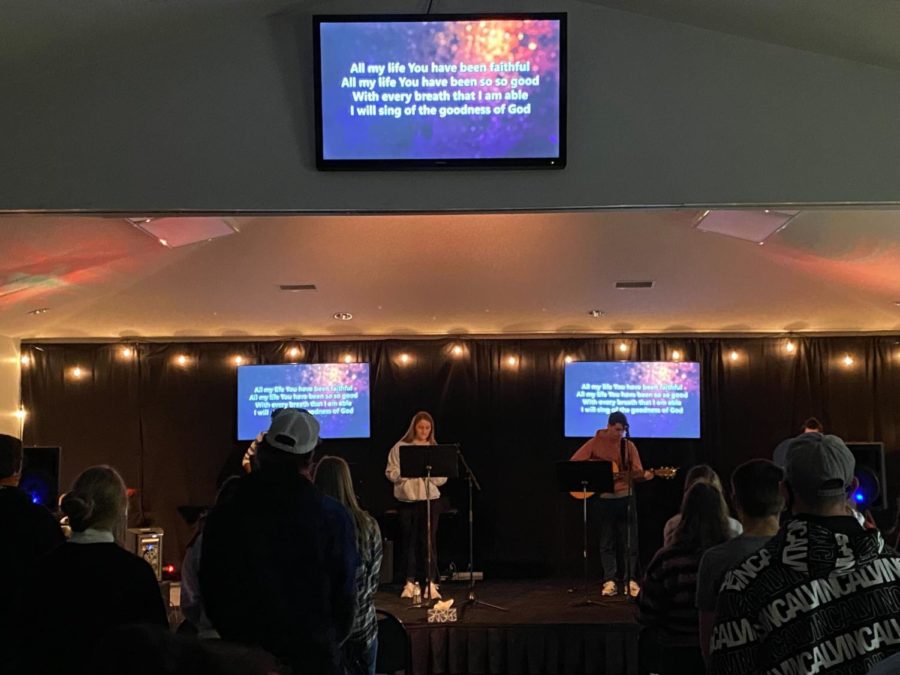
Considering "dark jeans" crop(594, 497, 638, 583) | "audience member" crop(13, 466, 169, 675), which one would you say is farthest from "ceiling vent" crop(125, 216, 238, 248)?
"dark jeans" crop(594, 497, 638, 583)

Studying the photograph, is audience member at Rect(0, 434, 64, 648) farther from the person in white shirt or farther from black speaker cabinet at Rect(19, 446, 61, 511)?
the person in white shirt

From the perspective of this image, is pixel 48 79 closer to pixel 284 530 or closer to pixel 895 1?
pixel 284 530

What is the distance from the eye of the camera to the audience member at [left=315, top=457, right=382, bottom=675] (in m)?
3.55

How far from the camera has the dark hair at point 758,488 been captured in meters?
2.94

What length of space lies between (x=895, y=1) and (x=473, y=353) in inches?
273

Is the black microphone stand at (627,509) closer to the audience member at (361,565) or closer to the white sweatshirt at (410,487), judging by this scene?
the white sweatshirt at (410,487)

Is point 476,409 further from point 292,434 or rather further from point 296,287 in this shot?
point 292,434

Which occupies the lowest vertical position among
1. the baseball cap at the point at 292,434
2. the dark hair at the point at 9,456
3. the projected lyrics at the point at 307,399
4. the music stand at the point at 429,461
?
the music stand at the point at 429,461

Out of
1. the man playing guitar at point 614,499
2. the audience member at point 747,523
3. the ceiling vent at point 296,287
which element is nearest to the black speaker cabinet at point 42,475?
the ceiling vent at point 296,287

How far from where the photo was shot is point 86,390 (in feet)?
33.0

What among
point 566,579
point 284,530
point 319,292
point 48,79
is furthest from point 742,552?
point 566,579

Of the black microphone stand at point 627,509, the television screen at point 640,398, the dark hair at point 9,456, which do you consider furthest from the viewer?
the television screen at point 640,398

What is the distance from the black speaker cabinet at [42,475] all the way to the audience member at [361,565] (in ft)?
15.7

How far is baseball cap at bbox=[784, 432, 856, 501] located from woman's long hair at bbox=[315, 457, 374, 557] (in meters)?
2.05
